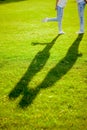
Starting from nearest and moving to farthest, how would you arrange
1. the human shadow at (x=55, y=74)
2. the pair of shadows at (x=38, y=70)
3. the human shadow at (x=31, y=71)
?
the human shadow at (x=55, y=74)
the pair of shadows at (x=38, y=70)
the human shadow at (x=31, y=71)

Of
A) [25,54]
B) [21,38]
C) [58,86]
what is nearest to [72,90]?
[58,86]

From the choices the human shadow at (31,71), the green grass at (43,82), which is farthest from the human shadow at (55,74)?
the human shadow at (31,71)

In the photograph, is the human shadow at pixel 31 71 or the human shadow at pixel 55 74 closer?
the human shadow at pixel 55 74

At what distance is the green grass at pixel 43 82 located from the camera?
252 inches

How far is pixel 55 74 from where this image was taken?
Answer: 8.96m

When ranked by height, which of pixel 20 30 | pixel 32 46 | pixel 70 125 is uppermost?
pixel 70 125

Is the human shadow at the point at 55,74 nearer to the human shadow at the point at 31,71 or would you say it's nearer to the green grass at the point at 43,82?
the green grass at the point at 43,82

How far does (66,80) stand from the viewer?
8.48 metres

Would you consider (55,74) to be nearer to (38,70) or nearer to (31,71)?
(38,70)

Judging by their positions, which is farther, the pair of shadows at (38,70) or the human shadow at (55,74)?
the pair of shadows at (38,70)

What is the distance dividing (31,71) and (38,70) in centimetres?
22

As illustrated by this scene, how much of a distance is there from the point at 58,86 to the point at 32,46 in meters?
4.70

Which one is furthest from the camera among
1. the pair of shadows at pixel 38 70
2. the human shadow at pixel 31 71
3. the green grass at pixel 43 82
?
the human shadow at pixel 31 71

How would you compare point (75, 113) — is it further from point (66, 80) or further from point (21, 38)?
point (21, 38)
